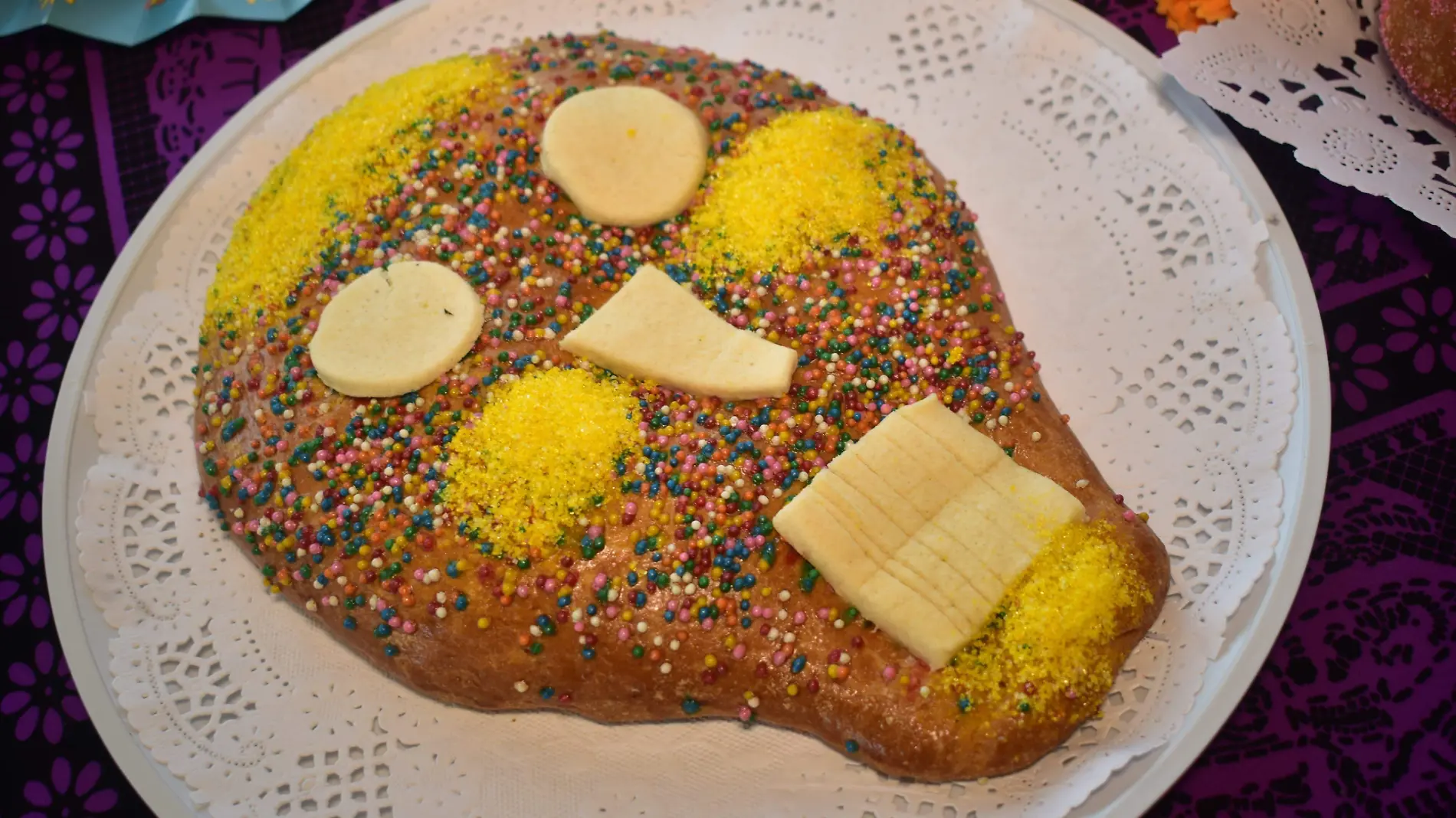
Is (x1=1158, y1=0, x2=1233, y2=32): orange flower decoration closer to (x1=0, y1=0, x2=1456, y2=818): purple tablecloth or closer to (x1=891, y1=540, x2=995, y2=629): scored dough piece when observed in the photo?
(x1=0, y1=0, x2=1456, y2=818): purple tablecloth

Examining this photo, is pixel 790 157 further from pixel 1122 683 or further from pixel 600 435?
pixel 1122 683

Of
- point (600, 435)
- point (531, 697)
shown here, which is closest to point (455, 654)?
point (531, 697)

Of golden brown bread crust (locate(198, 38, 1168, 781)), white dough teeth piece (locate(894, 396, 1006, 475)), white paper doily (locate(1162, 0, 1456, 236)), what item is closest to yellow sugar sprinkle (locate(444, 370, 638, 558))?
golden brown bread crust (locate(198, 38, 1168, 781))

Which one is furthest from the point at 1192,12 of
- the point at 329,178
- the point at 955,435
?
the point at 329,178

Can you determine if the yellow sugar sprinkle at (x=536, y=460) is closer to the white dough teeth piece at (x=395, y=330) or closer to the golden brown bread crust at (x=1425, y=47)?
the white dough teeth piece at (x=395, y=330)

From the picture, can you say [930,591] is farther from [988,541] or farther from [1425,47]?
[1425,47]

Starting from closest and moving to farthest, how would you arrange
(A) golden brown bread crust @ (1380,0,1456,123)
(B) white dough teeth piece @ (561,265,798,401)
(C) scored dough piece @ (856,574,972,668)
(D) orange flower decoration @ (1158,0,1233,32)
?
(C) scored dough piece @ (856,574,972,668) < (B) white dough teeth piece @ (561,265,798,401) < (A) golden brown bread crust @ (1380,0,1456,123) < (D) orange flower decoration @ (1158,0,1233,32)
